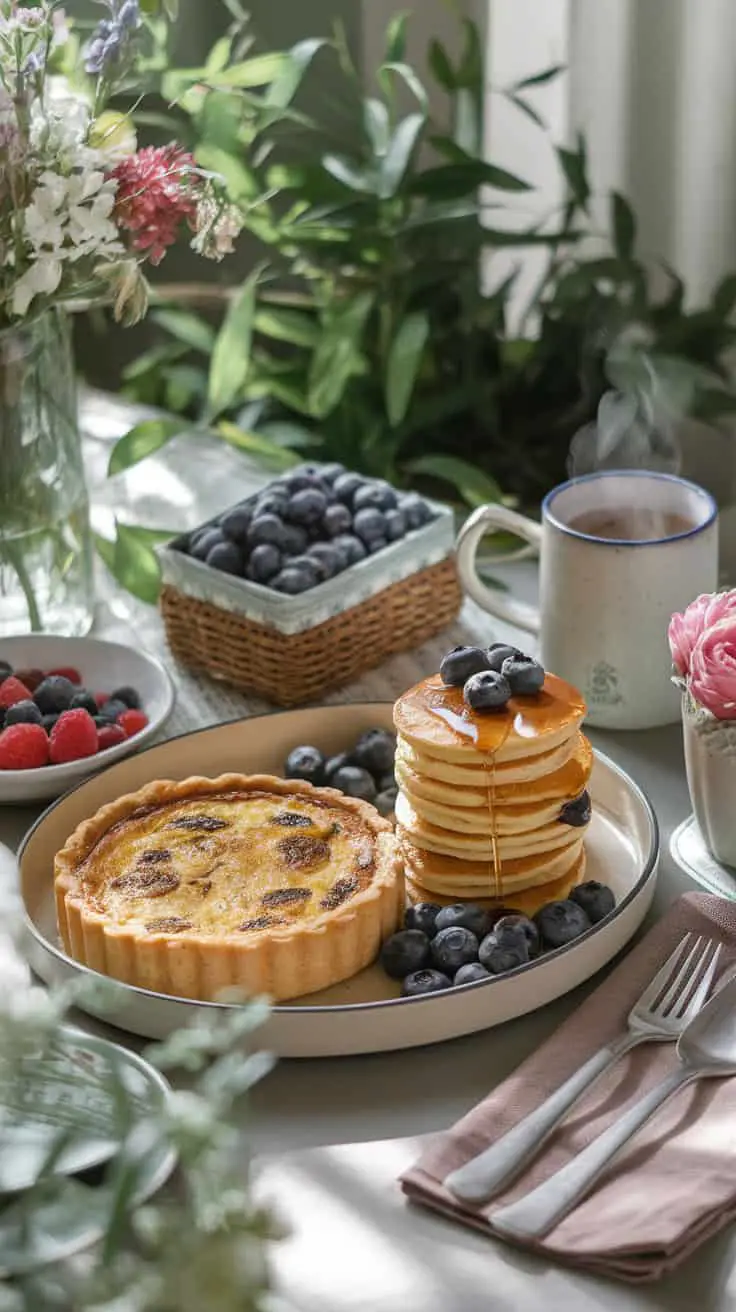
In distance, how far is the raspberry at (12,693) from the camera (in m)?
1.44

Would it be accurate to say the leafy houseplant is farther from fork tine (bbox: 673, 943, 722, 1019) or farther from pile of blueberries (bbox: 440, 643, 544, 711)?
fork tine (bbox: 673, 943, 722, 1019)

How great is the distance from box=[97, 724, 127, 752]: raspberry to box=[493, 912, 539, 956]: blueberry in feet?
1.30

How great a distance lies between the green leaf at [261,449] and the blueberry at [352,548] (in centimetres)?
45

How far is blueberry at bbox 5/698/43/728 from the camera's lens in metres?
1.41

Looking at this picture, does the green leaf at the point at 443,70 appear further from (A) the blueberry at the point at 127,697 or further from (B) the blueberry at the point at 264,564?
(A) the blueberry at the point at 127,697

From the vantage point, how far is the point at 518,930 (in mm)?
1135

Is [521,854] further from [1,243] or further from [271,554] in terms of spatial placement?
[1,243]

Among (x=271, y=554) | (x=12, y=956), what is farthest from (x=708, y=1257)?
(x=271, y=554)

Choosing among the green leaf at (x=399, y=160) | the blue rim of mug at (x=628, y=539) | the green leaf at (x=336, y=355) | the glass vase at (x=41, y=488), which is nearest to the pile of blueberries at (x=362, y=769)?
the blue rim of mug at (x=628, y=539)

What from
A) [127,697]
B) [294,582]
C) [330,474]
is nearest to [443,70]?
[330,474]

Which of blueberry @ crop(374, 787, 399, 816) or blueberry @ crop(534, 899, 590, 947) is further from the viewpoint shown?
blueberry @ crop(374, 787, 399, 816)

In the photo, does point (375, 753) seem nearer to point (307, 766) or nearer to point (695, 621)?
point (307, 766)

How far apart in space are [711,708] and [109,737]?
0.49 meters

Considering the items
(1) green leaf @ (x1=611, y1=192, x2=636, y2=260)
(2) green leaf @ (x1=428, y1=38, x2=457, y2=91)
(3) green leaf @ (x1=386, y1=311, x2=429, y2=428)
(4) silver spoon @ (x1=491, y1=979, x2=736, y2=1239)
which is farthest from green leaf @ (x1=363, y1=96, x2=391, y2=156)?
(4) silver spoon @ (x1=491, y1=979, x2=736, y2=1239)
